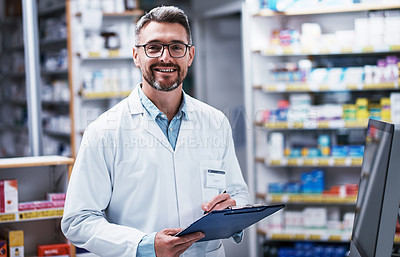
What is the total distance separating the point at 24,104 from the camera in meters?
9.06

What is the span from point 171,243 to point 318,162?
3229mm

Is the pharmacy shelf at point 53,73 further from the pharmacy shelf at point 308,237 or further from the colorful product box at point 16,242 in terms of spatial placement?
the colorful product box at point 16,242

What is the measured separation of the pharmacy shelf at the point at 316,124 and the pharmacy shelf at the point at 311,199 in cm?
67

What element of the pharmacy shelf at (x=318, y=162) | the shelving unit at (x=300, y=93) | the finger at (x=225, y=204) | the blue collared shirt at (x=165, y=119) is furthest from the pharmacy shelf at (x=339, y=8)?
the finger at (x=225, y=204)

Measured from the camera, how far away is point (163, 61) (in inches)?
82.4

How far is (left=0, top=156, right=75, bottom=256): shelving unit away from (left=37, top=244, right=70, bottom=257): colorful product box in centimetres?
5

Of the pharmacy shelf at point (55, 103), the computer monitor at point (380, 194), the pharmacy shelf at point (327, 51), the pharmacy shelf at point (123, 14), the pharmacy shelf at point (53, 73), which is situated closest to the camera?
the computer monitor at point (380, 194)

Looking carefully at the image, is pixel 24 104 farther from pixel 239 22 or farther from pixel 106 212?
pixel 106 212

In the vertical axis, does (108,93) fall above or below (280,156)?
above

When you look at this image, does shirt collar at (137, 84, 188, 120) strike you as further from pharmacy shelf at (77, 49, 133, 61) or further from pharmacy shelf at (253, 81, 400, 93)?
pharmacy shelf at (77, 49, 133, 61)

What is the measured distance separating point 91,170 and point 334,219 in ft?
11.6

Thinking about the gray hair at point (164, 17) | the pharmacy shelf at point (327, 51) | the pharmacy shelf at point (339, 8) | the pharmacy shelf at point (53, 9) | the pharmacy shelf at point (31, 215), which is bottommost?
the pharmacy shelf at point (31, 215)

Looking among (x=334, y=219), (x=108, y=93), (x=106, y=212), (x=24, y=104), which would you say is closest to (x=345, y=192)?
(x=334, y=219)

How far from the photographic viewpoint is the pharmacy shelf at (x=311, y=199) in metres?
4.83
